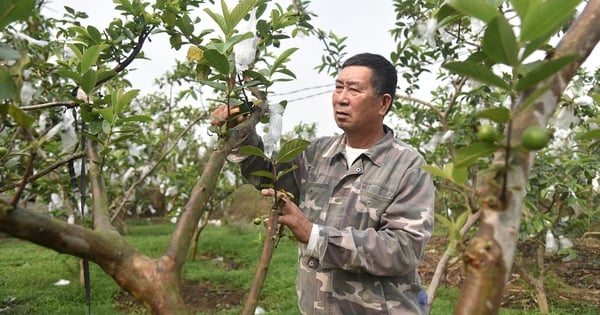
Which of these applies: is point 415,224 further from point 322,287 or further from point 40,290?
point 40,290

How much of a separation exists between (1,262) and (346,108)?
16.5 ft

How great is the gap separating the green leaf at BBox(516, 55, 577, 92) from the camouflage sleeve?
866mm

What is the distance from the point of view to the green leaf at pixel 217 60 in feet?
2.94

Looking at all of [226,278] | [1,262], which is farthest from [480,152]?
[1,262]

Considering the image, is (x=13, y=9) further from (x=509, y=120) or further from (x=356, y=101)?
(x=356, y=101)

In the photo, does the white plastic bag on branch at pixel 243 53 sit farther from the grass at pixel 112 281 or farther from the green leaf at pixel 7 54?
the grass at pixel 112 281

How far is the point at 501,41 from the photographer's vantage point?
48 centimetres

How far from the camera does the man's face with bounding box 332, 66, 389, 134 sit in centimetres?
170

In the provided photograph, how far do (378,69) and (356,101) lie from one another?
0.51 feet

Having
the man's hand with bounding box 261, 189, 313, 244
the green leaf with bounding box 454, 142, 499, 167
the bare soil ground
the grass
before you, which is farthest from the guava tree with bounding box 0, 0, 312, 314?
the bare soil ground

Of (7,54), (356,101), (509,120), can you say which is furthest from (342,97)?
(509,120)

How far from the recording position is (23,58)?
24.7 inches

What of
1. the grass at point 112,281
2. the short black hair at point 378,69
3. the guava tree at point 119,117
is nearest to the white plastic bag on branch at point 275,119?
the guava tree at point 119,117

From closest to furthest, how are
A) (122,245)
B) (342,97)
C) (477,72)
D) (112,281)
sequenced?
(477,72) < (122,245) < (342,97) < (112,281)
